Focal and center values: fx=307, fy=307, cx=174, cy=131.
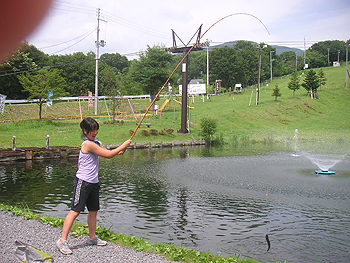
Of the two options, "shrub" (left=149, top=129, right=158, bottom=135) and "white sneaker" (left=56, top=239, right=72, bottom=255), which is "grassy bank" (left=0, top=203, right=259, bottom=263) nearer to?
"white sneaker" (left=56, top=239, right=72, bottom=255)

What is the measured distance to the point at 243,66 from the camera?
85750 millimetres

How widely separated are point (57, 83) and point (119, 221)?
1265 inches

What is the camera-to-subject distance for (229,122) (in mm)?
43031

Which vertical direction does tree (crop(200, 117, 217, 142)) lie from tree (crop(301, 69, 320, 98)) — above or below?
below

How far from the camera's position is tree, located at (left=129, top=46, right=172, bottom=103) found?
2039 inches

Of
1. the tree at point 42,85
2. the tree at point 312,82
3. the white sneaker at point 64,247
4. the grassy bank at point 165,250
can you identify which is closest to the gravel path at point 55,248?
the white sneaker at point 64,247

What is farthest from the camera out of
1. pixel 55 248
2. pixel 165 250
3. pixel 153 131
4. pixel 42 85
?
pixel 42 85

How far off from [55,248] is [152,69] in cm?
4803

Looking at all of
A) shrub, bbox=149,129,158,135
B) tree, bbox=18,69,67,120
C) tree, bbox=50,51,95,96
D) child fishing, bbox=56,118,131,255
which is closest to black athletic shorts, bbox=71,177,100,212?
child fishing, bbox=56,118,131,255

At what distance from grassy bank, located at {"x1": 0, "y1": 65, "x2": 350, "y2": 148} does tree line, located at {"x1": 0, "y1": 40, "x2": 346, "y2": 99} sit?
3.89m

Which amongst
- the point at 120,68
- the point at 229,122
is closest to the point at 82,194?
the point at 229,122

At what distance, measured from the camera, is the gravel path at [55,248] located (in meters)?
5.21

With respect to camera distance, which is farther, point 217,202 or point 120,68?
point 120,68

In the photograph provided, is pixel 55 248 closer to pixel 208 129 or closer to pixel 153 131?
pixel 153 131
